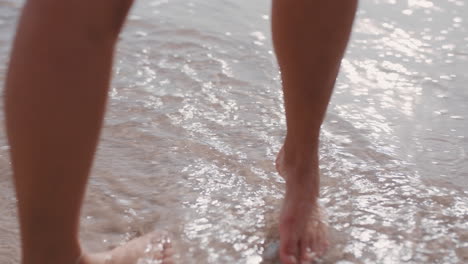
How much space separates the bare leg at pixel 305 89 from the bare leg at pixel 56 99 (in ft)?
1.39

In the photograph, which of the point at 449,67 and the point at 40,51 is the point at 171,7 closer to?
the point at 449,67

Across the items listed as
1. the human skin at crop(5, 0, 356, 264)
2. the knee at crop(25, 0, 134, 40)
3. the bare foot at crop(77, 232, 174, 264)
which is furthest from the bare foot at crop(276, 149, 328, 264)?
the knee at crop(25, 0, 134, 40)

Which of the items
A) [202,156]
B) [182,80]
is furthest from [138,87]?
[202,156]

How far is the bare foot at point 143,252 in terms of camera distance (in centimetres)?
123

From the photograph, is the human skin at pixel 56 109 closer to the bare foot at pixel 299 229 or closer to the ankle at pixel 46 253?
the ankle at pixel 46 253

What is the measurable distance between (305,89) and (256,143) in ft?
1.75

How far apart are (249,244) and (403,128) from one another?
2.47 feet

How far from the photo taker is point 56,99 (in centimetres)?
95

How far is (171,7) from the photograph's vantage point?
2887 millimetres

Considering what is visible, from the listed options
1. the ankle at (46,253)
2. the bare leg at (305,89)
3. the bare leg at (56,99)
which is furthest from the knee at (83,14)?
the bare leg at (305,89)

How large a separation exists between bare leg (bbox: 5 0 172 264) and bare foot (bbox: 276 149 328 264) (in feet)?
1.71

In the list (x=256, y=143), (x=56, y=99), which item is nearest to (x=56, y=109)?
(x=56, y=99)

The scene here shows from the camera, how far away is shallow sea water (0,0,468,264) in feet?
4.90

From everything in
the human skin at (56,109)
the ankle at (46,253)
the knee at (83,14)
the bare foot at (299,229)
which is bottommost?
the bare foot at (299,229)
